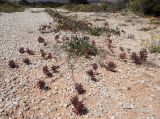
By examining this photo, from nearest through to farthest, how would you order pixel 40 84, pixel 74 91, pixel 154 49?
pixel 74 91
pixel 40 84
pixel 154 49

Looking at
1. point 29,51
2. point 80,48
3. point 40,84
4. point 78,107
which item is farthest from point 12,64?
point 78,107

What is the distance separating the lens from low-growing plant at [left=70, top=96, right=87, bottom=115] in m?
10.8

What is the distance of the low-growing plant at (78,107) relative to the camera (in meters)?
10.8

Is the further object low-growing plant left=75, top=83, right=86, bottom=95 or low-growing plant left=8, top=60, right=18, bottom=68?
low-growing plant left=8, top=60, right=18, bottom=68

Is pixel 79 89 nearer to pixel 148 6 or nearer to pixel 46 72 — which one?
pixel 46 72

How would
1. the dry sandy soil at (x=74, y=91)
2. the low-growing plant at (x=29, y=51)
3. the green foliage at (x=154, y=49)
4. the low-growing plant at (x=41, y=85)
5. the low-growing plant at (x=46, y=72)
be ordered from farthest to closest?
the green foliage at (x=154, y=49)
the low-growing plant at (x=29, y=51)
the low-growing plant at (x=46, y=72)
the low-growing plant at (x=41, y=85)
the dry sandy soil at (x=74, y=91)

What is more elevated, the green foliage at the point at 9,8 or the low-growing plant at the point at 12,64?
the low-growing plant at the point at 12,64

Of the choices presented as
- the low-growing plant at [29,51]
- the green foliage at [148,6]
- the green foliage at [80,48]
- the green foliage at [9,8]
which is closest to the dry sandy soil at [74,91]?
the low-growing plant at [29,51]

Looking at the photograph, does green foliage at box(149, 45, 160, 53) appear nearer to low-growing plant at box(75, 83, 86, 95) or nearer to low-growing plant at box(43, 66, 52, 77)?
low-growing plant at box(43, 66, 52, 77)

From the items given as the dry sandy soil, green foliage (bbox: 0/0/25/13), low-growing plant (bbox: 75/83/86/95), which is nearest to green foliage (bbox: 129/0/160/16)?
green foliage (bbox: 0/0/25/13)

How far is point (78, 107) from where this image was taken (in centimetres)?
1079

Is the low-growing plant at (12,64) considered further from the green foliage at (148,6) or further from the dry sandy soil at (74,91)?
the green foliage at (148,6)

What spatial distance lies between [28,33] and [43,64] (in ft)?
28.1

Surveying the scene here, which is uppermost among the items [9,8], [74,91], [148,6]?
[74,91]
